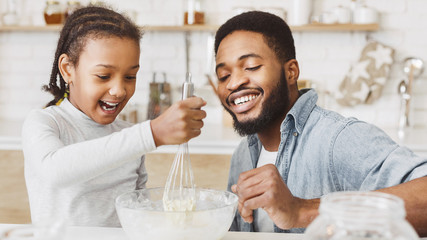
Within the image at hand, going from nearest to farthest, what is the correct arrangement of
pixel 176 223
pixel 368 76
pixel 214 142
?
pixel 176 223
pixel 214 142
pixel 368 76

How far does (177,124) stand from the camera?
0.88 meters

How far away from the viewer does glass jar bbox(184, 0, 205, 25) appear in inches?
110

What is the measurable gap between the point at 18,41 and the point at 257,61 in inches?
87.1

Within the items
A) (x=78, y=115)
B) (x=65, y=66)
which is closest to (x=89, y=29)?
(x=65, y=66)

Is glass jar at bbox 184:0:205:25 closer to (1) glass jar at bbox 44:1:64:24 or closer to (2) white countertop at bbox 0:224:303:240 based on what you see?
(1) glass jar at bbox 44:1:64:24

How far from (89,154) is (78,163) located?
0.10ft

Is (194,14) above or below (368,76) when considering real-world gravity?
above

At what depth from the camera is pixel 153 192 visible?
38.8 inches

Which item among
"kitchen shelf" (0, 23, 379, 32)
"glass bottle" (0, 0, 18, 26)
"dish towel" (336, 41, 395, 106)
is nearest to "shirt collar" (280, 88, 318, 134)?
"kitchen shelf" (0, 23, 379, 32)

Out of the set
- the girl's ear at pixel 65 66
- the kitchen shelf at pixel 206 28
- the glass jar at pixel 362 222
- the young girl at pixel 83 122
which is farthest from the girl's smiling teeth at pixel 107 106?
the kitchen shelf at pixel 206 28

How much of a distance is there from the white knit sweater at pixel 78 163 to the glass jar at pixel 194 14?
1.45 meters

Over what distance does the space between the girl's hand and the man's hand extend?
156 mm

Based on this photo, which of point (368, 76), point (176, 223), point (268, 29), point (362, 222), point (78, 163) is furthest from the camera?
point (368, 76)

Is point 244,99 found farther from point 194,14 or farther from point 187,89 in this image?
point 194,14
